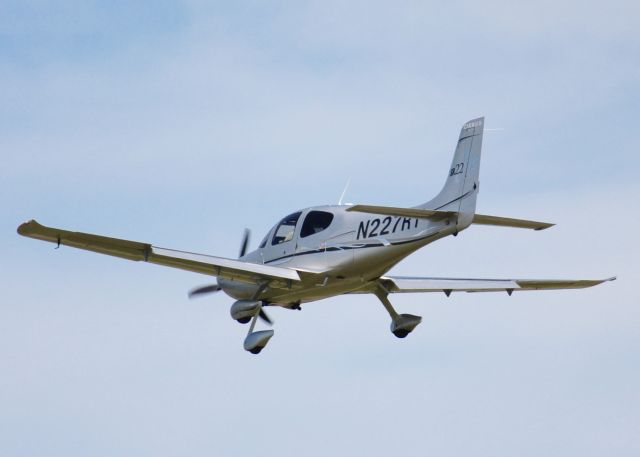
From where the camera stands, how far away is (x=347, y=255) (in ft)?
78.3

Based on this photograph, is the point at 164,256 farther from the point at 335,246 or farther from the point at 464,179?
the point at 464,179

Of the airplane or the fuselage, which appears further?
the fuselage

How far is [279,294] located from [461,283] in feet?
13.1

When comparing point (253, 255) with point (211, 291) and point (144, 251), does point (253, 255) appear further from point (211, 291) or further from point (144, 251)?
point (144, 251)

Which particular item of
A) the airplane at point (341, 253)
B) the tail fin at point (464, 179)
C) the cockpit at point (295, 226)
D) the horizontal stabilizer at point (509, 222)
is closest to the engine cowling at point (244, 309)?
the airplane at point (341, 253)

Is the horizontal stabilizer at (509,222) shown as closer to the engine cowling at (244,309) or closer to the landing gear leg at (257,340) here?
the landing gear leg at (257,340)

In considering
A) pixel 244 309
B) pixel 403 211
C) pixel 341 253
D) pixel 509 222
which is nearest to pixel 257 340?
pixel 244 309

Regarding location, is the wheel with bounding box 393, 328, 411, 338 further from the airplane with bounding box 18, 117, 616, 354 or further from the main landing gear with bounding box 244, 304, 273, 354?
the main landing gear with bounding box 244, 304, 273, 354

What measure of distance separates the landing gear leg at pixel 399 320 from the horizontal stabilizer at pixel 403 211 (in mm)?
3827

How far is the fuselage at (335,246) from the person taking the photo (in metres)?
23.1

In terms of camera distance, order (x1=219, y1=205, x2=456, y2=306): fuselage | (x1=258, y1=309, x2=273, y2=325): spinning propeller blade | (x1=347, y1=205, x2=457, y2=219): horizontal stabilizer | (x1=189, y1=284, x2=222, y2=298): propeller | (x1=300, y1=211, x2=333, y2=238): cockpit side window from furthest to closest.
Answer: (x1=189, y1=284, x2=222, y2=298): propeller
(x1=258, y1=309, x2=273, y2=325): spinning propeller blade
(x1=300, y1=211, x2=333, y2=238): cockpit side window
(x1=219, y1=205, x2=456, y2=306): fuselage
(x1=347, y1=205, x2=457, y2=219): horizontal stabilizer

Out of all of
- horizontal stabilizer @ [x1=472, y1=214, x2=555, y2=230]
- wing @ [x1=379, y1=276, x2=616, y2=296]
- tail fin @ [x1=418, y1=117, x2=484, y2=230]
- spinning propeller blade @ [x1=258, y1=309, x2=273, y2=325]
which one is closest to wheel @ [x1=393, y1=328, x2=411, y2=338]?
wing @ [x1=379, y1=276, x2=616, y2=296]

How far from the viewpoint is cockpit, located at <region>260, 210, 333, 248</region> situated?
80.8 feet

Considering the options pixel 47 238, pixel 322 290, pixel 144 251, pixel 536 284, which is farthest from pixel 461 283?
pixel 47 238
